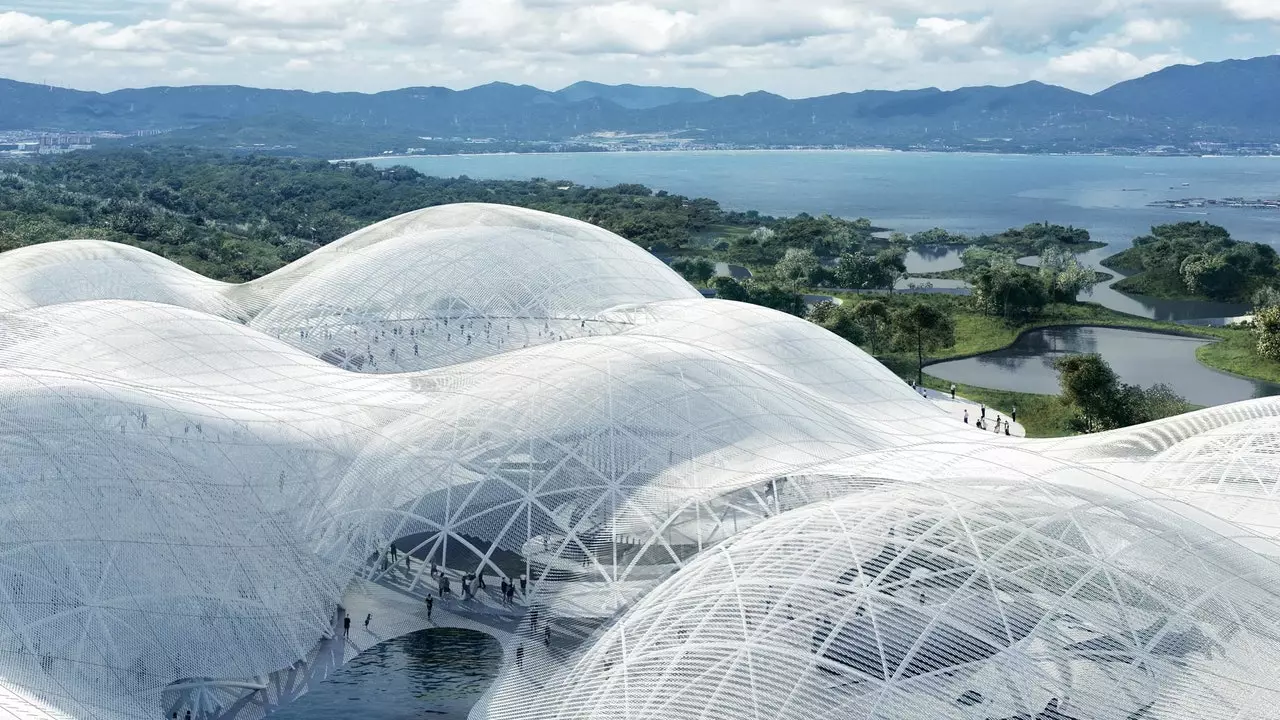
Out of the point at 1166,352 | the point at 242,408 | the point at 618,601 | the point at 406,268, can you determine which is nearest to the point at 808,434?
the point at 618,601

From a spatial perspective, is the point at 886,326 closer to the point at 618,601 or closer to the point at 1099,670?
the point at 618,601

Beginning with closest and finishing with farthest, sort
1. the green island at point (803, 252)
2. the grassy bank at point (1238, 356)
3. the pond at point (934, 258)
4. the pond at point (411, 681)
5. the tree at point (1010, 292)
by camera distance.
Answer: the pond at point (411, 681), the grassy bank at point (1238, 356), the green island at point (803, 252), the tree at point (1010, 292), the pond at point (934, 258)

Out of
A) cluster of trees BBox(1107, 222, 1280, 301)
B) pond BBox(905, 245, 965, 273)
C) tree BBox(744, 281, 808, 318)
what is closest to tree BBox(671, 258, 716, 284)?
tree BBox(744, 281, 808, 318)

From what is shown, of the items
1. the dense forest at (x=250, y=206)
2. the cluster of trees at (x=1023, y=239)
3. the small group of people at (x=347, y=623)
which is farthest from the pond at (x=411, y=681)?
the cluster of trees at (x=1023, y=239)

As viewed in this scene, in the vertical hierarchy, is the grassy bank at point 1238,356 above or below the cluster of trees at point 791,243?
below

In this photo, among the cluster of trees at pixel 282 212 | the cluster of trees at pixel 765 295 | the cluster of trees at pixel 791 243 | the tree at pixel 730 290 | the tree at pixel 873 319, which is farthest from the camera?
the cluster of trees at pixel 791 243

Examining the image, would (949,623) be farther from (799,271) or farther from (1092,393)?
(799,271)

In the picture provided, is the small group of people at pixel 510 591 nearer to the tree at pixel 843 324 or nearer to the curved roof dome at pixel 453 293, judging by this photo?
the curved roof dome at pixel 453 293
